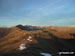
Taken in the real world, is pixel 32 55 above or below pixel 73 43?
above

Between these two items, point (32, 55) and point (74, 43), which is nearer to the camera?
point (32, 55)

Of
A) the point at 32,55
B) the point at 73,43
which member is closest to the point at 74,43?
the point at 73,43

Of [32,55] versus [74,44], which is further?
[74,44]

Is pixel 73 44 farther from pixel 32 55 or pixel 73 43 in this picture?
pixel 32 55

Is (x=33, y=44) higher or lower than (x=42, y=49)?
higher

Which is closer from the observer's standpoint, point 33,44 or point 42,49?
point 42,49

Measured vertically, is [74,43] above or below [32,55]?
below

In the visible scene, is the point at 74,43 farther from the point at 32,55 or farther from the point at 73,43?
the point at 32,55

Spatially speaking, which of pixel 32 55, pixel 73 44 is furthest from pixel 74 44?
pixel 32 55

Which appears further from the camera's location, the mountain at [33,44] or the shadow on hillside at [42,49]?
the mountain at [33,44]

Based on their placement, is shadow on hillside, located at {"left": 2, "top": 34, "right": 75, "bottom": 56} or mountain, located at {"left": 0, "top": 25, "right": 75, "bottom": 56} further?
mountain, located at {"left": 0, "top": 25, "right": 75, "bottom": 56}

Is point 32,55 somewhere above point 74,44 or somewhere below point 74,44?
above
